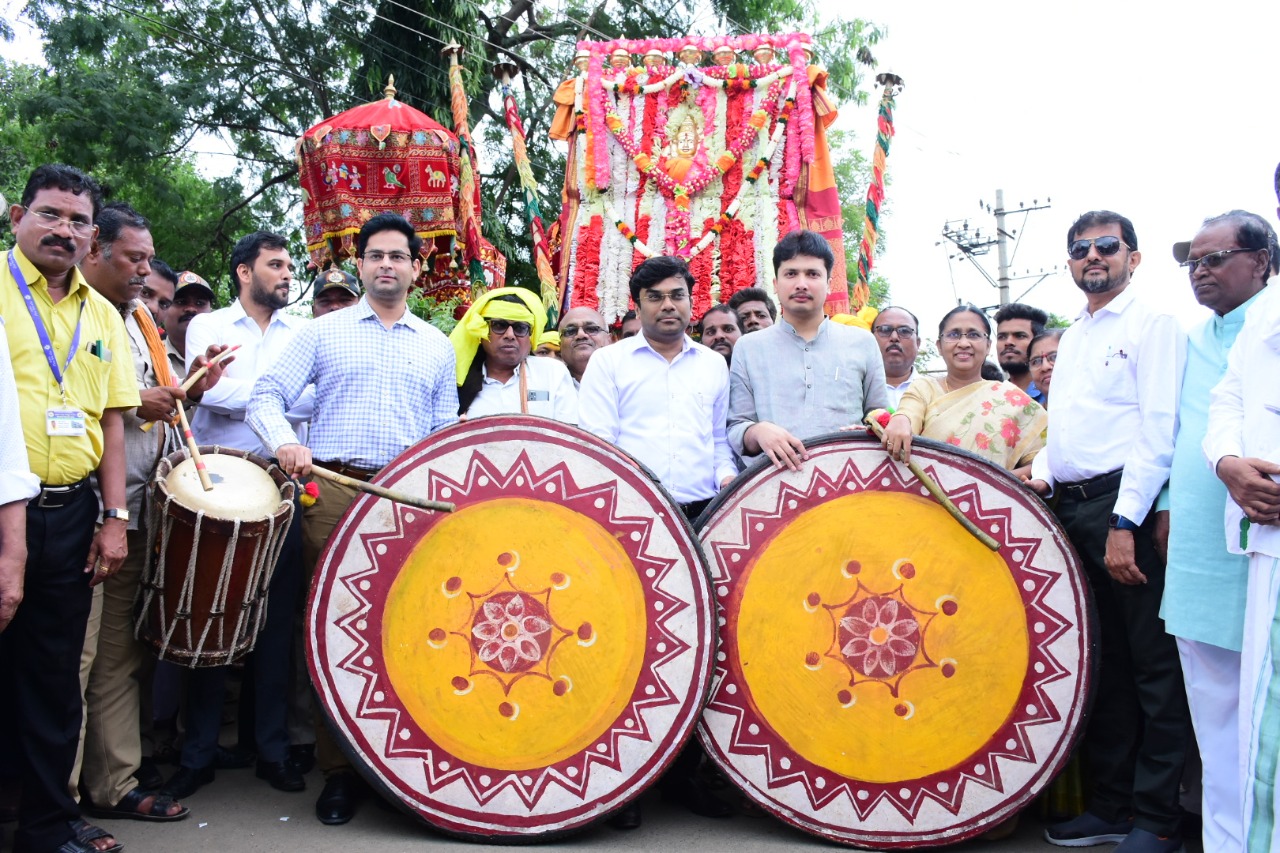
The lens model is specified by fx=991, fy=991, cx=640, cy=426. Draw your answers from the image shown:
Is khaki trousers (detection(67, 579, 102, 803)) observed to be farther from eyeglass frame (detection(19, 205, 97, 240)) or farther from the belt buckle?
eyeglass frame (detection(19, 205, 97, 240))

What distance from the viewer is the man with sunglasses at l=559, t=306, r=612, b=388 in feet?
15.7

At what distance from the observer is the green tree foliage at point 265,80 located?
35.1 ft

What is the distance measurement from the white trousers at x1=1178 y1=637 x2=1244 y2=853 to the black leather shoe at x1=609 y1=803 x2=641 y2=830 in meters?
1.63

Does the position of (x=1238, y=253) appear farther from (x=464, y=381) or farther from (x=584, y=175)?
(x=584, y=175)

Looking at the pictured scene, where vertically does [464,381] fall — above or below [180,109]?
below

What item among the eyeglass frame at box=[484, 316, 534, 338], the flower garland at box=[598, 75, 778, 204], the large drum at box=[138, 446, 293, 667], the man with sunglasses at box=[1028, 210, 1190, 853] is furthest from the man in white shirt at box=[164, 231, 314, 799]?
the flower garland at box=[598, 75, 778, 204]

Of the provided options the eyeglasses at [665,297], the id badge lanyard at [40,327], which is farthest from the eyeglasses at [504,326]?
the id badge lanyard at [40,327]

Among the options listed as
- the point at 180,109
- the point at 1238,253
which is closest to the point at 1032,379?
the point at 1238,253

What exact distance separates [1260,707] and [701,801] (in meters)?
1.66

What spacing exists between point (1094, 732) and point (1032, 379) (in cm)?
184

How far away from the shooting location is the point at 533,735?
2.94 meters

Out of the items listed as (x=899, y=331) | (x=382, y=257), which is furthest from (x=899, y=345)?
(x=382, y=257)

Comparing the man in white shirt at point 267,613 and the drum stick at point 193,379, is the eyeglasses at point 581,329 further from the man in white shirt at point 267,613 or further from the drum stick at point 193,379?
the drum stick at point 193,379

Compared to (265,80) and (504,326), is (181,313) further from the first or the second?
(265,80)
